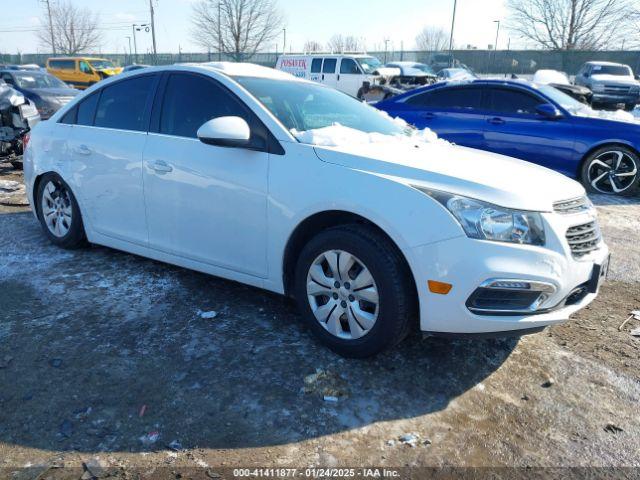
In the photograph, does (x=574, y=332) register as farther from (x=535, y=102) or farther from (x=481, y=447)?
(x=535, y=102)

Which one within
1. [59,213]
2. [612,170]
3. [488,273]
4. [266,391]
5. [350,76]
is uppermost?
[350,76]

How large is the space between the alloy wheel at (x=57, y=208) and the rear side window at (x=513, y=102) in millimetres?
6036

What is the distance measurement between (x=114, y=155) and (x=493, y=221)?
296 centimetres

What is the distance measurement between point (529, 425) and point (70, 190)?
159 inches

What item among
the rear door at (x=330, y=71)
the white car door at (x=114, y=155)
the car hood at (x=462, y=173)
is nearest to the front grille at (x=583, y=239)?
the car hood at (x=462, y=173)

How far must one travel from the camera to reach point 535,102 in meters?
7.76

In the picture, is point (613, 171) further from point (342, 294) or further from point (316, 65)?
point (316, 65)

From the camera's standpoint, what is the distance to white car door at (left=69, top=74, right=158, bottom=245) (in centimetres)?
412

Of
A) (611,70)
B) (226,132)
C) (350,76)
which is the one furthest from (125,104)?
(611,70)

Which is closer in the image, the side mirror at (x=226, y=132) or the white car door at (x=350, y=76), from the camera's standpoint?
the side mirror at (x=226, y=132)

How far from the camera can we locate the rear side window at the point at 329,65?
68.2 feet

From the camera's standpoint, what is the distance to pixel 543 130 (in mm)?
→ 7566

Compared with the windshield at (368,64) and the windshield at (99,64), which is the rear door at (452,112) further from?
the windshield at (99,64)

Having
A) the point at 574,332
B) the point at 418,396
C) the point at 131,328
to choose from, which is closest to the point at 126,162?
the point at 131,328
